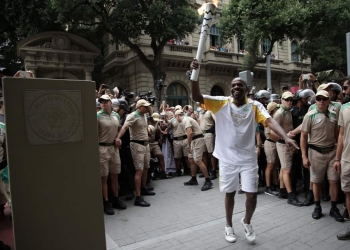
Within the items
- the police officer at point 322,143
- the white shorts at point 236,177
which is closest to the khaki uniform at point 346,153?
the police officer at point 322,143

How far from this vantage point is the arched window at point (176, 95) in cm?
2291

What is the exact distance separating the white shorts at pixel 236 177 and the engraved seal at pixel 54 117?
2093 millimetres

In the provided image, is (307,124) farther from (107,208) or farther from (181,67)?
(181,67)

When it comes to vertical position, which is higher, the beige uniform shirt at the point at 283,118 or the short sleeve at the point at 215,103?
the short sleeve at the point at 215,103

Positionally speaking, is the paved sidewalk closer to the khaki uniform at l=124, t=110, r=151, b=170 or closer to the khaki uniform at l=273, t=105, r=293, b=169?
the khaki uniform at l=273, t=105, r=293, b=169

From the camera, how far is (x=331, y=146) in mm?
4555

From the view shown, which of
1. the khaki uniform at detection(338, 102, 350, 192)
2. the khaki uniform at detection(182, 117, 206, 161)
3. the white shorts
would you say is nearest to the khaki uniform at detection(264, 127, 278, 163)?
the khaki uniform at detection(182, 117, 206, 161)

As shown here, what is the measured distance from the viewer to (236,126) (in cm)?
375

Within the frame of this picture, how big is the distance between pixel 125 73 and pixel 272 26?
38.9 feet

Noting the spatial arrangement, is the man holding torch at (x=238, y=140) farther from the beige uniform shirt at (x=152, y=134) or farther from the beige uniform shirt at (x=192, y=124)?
the beige uniform shirt at (x=152, y=134)

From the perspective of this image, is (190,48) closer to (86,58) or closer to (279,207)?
(86,58)

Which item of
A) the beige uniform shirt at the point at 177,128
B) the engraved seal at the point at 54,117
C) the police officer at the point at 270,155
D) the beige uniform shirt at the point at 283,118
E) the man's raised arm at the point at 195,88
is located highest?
the man's raised arm at the point at 195,88

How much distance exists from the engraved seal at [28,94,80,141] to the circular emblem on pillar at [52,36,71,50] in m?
17.3

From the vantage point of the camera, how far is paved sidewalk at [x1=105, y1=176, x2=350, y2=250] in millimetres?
3789
